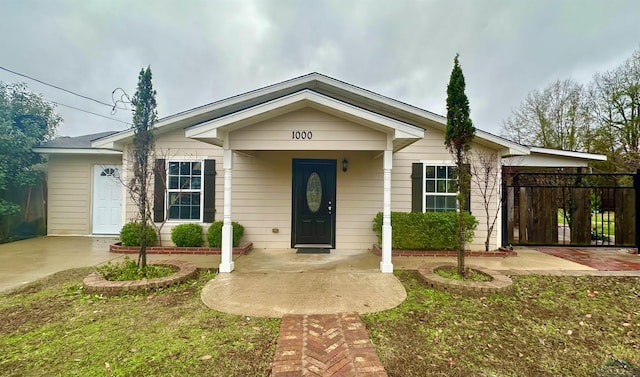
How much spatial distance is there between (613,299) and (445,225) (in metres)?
2.74

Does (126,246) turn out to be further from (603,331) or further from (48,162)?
(603,331)

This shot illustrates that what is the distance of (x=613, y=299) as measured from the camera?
3869 mm

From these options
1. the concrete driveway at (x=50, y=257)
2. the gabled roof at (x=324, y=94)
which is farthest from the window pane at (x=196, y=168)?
the concrete driveway at (x=50, y=257)

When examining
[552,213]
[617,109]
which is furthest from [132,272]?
[617,109]

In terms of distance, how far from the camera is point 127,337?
2.74 metres

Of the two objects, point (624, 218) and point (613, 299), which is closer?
point (613, 299)

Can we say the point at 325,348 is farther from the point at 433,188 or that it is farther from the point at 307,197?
the point at 433,188

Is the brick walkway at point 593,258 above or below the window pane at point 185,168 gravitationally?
below

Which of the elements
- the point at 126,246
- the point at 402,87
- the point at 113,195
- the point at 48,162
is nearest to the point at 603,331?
the point at 126,246

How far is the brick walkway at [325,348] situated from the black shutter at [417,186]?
13.3 feet

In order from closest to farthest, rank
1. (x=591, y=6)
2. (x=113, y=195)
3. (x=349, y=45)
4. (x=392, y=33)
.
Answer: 1. (x=113, y=195)
2. (x=591, y=6)
3. (x=392, y=33)
4. (x=349, y=45)

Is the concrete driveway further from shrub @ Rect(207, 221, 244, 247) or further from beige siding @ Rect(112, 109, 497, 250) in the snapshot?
beige siding @ Rect(112, 109, 497, 250)

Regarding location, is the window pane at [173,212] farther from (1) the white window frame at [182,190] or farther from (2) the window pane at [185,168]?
(2) the window pane at [185,168]

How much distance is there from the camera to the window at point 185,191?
6738mm
